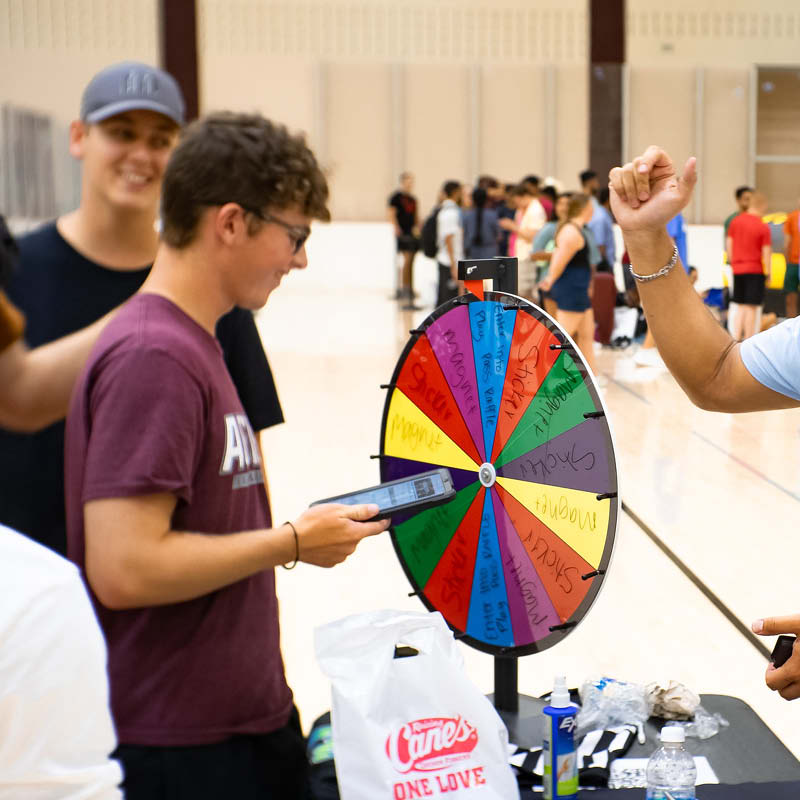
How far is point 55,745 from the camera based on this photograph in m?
0.98

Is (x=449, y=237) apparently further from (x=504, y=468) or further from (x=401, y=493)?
(x=401, y=493)

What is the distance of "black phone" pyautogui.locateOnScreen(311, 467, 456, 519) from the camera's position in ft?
6.64

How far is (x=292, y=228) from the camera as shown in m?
1.69

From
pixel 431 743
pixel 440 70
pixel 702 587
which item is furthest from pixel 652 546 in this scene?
pixel 440 70

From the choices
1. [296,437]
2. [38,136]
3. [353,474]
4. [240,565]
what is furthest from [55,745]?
[38,136]

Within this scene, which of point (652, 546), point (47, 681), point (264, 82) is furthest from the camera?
point (264, 82)

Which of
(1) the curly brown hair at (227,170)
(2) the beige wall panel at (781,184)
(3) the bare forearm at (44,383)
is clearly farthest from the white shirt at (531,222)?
(1) the curly brown hair at (227,170)

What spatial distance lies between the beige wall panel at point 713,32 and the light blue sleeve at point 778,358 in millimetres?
17411

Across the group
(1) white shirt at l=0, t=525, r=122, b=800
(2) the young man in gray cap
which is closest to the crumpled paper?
(2) the young man in gray cap

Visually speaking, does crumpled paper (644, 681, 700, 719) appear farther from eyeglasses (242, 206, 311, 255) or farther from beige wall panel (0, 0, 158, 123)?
beige wall panel (0, 0, 158, 123)

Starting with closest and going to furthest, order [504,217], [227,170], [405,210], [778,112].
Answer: [227,170] → [504,217] → [405,210] → [778,112]

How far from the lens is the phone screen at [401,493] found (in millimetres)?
2037

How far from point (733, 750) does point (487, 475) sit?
1014 millimetres

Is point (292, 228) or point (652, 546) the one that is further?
point (652, 546)
